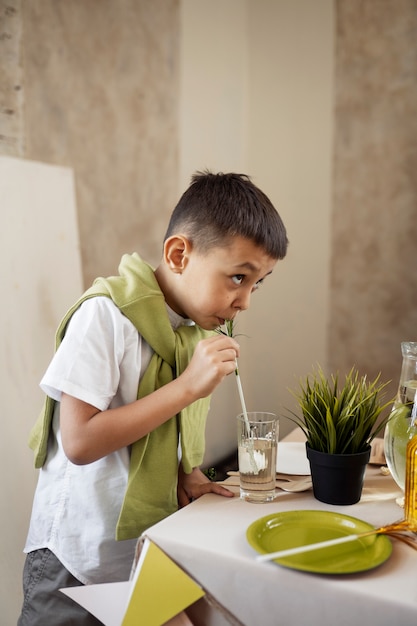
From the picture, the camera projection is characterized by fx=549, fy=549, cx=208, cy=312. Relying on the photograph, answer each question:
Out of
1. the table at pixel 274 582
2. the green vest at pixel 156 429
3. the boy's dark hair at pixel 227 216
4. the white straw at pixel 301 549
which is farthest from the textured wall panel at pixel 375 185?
the white straw at pixel 301 549

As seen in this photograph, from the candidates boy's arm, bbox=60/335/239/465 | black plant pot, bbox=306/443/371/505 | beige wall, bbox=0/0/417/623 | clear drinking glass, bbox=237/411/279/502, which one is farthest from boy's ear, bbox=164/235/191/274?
beige wall, bbox=0/0/417/623

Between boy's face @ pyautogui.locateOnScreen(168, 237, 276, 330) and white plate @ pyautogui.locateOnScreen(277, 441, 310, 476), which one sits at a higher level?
boy's face @ pyautogui.locateOnScreen(168, 237, 276, 330)

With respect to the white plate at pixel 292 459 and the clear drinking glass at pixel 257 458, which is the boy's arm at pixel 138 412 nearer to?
the clear drinking glass at pixel 257 458

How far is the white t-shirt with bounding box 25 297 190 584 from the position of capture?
980mm

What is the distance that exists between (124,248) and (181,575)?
4.73ft

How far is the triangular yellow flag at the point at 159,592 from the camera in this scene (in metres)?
0.72

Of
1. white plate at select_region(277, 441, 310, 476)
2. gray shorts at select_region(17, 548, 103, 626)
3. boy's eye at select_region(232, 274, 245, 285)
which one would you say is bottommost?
gray shorts at select_region(17, 548, 103, 626)

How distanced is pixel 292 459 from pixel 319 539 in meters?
0.39

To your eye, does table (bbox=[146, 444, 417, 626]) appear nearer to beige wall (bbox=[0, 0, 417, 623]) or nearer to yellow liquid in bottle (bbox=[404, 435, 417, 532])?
yellow liquid in bottle (bbox=[404, 435, 417, 532])

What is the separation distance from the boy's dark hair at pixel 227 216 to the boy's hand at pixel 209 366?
0.22m

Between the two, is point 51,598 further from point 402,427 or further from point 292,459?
point 402,427

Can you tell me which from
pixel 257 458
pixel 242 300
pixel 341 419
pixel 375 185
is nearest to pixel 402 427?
pixel 341 419

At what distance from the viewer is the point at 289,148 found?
2.87 meters

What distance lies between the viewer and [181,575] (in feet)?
2.40
